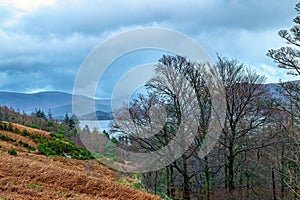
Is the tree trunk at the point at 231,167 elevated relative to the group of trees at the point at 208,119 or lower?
lower

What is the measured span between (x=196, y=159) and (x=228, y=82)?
4256mm

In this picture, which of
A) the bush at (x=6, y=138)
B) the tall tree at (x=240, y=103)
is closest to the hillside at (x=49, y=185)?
the bush at (x=6, y=138)

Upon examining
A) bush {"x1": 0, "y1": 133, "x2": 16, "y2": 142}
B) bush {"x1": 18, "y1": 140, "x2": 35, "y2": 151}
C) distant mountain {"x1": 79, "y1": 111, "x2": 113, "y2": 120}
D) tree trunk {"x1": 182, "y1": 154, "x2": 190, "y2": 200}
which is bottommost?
tree trunk {"x1": 182, "y1": 154, "x2": 190, "y2": 200}

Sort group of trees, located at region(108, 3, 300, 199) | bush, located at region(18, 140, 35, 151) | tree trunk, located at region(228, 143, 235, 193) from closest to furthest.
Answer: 1. bush, located at region(18, 140, 35, 151)
2. group of trees, located at region(108, 3, 300, 199)
3. tree trunk, located at region(228, 143, 235, 193)

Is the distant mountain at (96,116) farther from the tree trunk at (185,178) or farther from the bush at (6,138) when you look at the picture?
the tree trunk at (185,178)

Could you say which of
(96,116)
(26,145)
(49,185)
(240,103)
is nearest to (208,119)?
(240,103)

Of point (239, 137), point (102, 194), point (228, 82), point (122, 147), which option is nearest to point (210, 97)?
point (228, 82)

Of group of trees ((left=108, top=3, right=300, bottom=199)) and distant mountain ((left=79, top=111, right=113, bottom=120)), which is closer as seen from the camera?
distant mountain ((left=79, top=111, right=113, bottom=120))

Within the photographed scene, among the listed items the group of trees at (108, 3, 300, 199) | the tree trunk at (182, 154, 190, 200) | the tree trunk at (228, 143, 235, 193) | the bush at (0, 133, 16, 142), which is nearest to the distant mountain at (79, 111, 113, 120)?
the group of trees at (108, 3, 300, 199)

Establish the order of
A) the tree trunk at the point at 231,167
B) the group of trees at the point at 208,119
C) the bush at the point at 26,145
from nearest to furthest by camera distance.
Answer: the bush at the point at 26,145, the group of trees at the point at 208,119, the tree trunk at the point at 231,167

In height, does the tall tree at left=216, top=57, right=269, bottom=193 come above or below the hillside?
above

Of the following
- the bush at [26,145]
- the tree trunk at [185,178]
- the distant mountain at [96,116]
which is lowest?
the tree trunk at [185,178]

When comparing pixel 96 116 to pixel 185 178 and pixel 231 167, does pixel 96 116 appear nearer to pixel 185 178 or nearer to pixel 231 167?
pixel 185 178

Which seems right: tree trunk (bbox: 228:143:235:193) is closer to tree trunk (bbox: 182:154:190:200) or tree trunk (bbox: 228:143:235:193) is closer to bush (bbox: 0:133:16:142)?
tree trunk (bbox: 182:154:190:200)
